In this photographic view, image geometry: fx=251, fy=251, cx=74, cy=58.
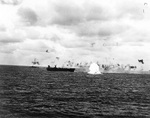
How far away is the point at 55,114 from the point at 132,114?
13.5 meters

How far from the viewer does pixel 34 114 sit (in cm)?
4156

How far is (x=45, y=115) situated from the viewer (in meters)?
41.5

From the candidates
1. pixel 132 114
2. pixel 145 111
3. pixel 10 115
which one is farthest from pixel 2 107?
pixel 145 111

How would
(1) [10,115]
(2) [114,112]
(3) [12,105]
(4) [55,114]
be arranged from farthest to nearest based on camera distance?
(3) [12,105] → (2) [114,112] → (4) [55,114] → (1) [10,115]

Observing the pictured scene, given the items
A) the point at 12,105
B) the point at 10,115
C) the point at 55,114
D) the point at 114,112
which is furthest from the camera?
the point at 12,105

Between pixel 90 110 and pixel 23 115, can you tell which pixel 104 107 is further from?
pixel 23 115

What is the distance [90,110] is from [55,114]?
24.2 feet

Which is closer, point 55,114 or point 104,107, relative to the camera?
point 55,114

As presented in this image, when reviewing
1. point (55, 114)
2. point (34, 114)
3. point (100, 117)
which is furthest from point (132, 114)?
point (34, 114)

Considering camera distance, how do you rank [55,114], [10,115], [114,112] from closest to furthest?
[10,115], [55,114], [114,112]

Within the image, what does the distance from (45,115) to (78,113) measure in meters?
5.85

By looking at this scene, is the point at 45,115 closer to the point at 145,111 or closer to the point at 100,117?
the point at 100,117

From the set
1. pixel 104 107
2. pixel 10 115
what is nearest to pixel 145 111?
pixel 104 107

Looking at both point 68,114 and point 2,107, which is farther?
point 2,107
